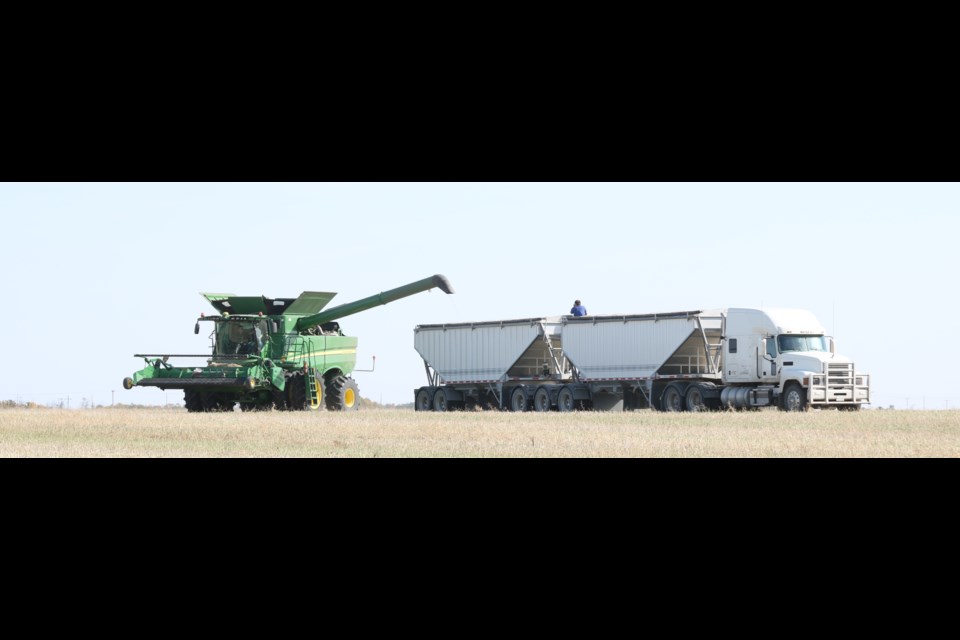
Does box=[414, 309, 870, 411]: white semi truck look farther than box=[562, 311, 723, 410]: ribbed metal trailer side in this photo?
No

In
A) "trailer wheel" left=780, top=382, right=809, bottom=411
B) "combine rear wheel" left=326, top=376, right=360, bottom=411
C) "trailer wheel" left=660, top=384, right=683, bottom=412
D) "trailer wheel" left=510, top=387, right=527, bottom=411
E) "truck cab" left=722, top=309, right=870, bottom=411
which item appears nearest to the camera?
"trailer wheel" left=780, top=382, right=809, bottom=411

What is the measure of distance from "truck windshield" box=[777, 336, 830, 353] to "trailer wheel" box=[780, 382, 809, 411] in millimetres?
889

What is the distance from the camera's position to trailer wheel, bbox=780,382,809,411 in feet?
102

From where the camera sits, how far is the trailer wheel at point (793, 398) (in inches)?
1219

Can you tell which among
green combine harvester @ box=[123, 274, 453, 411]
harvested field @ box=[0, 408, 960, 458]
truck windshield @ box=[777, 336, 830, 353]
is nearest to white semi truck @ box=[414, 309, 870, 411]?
truck windshield @ box=[777, 336, 830, 353]

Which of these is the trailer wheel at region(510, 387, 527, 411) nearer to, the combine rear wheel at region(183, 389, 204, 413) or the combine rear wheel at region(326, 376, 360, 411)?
the combine rear wheel at region(326, 376, 360, 411)

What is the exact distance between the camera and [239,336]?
32531mm

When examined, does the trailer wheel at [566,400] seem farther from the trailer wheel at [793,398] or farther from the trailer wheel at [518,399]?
the trailer wheel at [793,398]

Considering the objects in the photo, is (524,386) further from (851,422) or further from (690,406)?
(851,422)

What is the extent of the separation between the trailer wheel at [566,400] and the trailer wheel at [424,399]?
5.20 metres

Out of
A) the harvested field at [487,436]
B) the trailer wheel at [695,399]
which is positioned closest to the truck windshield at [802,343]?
the trailer wheel at [695,399]

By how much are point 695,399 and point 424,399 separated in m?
9.98
